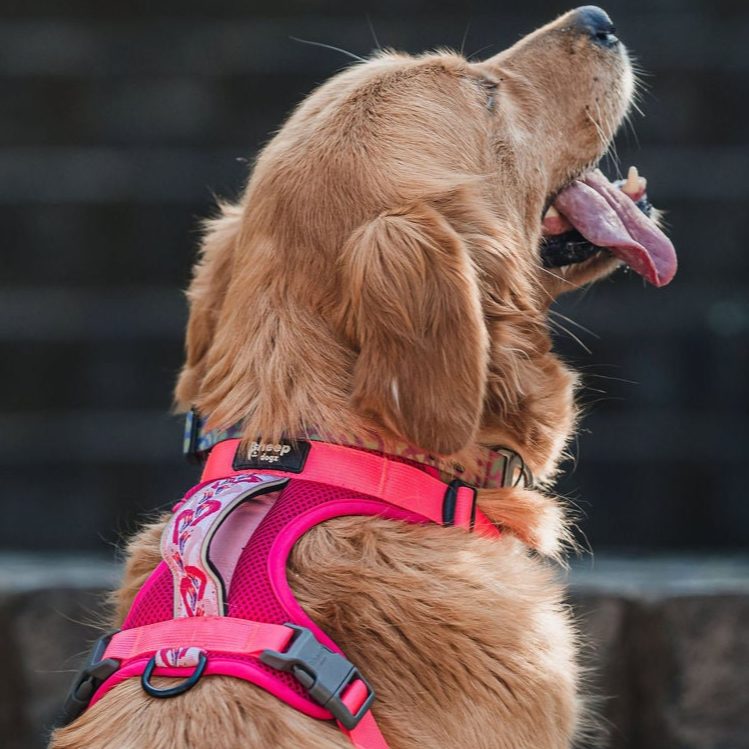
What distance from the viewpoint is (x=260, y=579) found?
210 cm

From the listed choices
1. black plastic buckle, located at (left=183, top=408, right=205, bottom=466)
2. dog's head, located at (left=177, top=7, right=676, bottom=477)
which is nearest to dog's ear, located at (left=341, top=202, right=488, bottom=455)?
dog's head, located at (left=177, top=7, right=676, bottom=477)

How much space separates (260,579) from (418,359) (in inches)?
21.1

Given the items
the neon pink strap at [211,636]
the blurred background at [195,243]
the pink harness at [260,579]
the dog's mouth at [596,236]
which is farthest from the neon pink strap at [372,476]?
the blurred background at [195,243]

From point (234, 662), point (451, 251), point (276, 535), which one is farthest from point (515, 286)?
point (234, 662)

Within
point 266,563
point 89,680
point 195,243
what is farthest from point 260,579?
point 195,243

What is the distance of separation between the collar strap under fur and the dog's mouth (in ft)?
1.92

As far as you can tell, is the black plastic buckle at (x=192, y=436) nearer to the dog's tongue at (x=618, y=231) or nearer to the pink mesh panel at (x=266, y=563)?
the pink mesh panel at (x=266, y=563)

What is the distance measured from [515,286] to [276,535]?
0.83 m

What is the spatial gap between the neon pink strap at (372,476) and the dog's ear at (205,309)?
1.53 ft

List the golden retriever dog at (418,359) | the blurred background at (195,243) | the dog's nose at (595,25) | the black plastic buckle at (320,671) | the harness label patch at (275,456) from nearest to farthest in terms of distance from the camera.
Result: the black plastic buckle at (320,671) → the golden retriever dog at (418,359) → the harness label patch at (275,456) → the dog's nose at (595,25) → the blurred background at (195,243)

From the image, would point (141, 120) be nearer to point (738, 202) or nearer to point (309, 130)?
point (738, 202)

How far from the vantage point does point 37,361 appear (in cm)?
619

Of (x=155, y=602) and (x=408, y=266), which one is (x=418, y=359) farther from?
(x=155, y=602)

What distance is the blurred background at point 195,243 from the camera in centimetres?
594
